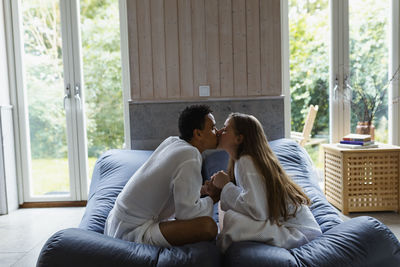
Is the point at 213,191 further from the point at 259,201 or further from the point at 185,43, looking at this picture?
the point at 185,43

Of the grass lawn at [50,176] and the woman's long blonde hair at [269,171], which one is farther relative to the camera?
the grass lawn at [50,176]

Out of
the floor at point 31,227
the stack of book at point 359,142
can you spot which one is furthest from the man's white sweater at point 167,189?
the stack of book at point 359,142

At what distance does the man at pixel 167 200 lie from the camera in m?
1.83

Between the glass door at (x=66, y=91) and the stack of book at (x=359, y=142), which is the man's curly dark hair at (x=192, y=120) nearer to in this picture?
the stack of book at (x=359, y=142)

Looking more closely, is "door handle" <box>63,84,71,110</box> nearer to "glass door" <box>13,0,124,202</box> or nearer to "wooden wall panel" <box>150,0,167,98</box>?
"glass door" <box>13,0,124,202</box>

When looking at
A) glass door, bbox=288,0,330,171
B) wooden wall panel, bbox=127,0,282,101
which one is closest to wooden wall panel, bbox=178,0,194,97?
wooden wall panel, bbox=127,0,282,101

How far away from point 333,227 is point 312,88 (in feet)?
7.65

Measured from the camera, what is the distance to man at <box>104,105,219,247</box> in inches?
71.9

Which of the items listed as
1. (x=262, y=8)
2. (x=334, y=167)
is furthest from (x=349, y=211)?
(x=262, y=8)

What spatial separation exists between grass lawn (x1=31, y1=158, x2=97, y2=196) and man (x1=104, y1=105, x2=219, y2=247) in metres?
2.44

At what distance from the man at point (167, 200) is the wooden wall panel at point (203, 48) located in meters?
1.62

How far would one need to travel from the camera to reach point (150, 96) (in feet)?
11.6

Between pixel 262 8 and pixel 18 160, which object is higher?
pixel 262 8

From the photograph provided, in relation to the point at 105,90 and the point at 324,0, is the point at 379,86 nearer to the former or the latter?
the point at 324,0
